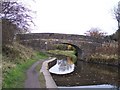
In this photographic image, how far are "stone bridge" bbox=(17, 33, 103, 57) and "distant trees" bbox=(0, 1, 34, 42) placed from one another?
14.4 m

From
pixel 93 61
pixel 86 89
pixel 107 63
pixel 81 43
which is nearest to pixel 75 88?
pixel 86 89

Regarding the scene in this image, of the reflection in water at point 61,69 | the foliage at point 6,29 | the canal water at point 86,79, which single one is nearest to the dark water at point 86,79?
the canal water at point 86,79

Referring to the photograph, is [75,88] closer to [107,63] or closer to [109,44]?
[107,63]

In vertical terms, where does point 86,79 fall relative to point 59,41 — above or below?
below

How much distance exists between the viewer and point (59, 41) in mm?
35000

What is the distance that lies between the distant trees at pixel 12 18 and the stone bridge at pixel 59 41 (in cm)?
1439

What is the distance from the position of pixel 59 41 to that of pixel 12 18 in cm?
1771

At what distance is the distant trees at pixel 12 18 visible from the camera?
15723mm

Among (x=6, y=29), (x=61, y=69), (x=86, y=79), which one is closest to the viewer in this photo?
(x=6, y=29)

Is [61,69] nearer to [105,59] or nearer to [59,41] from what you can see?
[105,59]

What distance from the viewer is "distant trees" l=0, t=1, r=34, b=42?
619 inches

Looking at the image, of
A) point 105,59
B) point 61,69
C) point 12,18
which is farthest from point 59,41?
point 12,18

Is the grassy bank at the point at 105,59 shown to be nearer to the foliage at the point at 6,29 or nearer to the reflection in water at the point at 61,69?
the reflection in water at the point at 61,69

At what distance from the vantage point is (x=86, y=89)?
1309 cm
